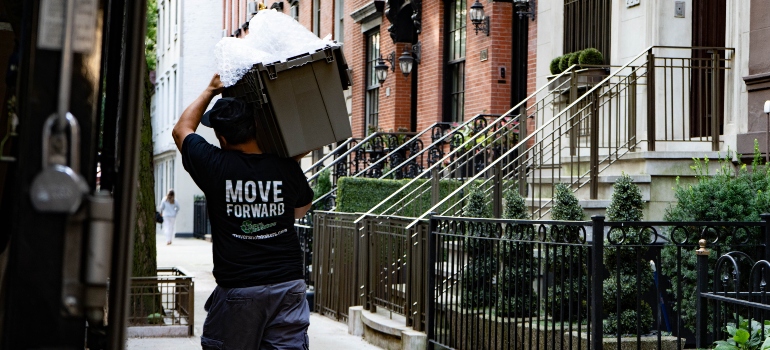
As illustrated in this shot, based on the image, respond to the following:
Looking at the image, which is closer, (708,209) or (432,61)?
(708,209)

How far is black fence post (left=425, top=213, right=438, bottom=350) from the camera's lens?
845cm

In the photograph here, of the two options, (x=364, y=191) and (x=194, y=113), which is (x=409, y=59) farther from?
(x=194, y=113)

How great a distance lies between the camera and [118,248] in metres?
1.95

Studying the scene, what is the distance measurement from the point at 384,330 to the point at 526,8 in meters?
6.36

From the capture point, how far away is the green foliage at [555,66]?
12.7 metres

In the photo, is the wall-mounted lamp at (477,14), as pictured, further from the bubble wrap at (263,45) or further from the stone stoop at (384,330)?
the bubble wrap at (263,45)

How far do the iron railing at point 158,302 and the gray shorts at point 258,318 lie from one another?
5011 millimetres

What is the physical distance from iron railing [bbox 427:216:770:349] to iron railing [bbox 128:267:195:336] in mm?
2308

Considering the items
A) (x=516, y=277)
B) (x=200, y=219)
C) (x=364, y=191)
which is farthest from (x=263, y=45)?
(x=200, y=219)

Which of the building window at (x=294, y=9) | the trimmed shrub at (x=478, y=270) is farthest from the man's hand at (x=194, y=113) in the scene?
the building window at (x=294, y=9)

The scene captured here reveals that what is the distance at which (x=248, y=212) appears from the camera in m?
4.19

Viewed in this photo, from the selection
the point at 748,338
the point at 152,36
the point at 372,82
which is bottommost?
the point at 748,338

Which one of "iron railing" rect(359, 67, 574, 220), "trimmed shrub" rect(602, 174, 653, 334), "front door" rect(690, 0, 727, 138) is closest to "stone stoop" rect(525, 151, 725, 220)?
"front door" rect(690, 0, 727, 138)

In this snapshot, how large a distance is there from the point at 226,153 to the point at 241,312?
662 mm
